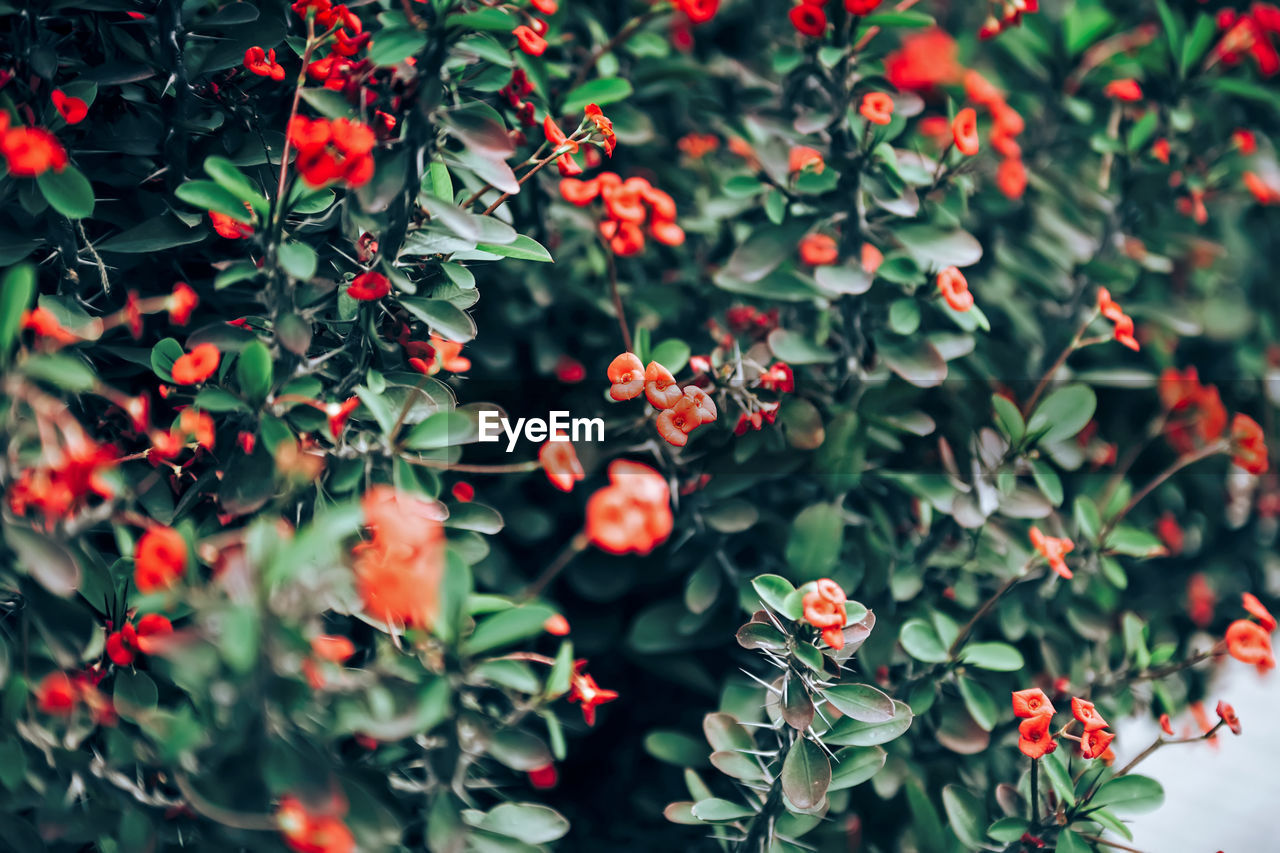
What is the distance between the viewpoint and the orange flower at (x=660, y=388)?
115 centimetres

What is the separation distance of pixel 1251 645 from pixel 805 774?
0.73 metres

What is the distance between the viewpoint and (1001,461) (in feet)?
4.58

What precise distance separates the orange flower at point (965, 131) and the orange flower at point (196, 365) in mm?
1139

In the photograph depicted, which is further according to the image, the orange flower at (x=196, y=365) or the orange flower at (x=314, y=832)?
the orange flower at (x=196, y=365)

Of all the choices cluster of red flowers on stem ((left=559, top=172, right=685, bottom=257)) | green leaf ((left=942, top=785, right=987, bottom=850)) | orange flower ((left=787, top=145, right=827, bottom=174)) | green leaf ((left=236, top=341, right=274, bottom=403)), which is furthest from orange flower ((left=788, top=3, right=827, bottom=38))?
green leaf ((left=942, top=785, right=987, bottom=850))

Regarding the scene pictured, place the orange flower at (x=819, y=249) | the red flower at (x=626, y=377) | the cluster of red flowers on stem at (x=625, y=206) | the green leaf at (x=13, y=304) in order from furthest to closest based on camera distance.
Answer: the orange flower at (x=819, y=249) → the cluster of red flowers on stem at (x=625, y=206) → the red flower at (x=626, y=377) → the green leaf at (x=13, y=304)

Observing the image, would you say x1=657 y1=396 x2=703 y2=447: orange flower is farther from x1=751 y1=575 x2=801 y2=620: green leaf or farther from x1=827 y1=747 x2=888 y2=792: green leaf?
x1=827 y1=747 x2=888 y2=792: green leaf

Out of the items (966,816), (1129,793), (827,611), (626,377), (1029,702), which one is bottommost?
(966,816)

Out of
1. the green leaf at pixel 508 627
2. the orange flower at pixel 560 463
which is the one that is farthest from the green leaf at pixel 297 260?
the green leaf at pixel 508 627

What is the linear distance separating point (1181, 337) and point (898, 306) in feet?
4.31

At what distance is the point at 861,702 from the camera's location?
1.10 m

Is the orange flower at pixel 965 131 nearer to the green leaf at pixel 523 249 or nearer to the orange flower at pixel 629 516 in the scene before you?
the green leaf at pixel 523 249

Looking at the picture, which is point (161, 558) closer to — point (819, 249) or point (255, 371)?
point (255, 371)

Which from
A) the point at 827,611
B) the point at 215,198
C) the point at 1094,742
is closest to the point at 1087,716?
A: the point at 1094,742
